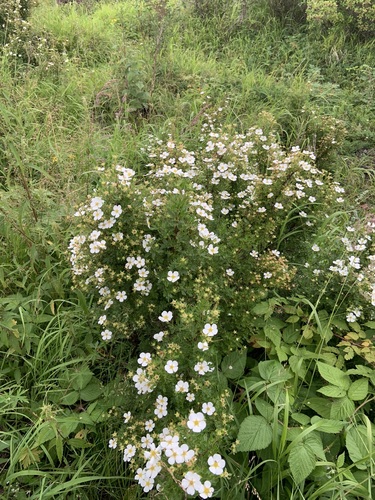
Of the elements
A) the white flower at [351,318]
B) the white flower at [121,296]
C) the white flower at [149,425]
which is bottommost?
the white flower at [351,318]

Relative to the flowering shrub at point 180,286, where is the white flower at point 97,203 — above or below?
above

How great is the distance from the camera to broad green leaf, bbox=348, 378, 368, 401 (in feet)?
5.15

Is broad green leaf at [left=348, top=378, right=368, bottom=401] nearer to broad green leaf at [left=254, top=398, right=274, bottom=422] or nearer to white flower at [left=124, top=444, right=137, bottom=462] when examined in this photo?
broad green leaf at [left=254, top=398, right=274, bottom=422]

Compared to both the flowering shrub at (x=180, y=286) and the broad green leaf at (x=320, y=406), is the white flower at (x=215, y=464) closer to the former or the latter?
the flowering shrub at (x=180, y=286)

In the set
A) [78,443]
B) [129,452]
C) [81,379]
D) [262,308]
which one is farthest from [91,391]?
[262,308]

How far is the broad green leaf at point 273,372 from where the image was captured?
5.37 ft

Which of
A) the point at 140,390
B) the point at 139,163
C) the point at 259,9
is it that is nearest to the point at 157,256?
the point at 140,390

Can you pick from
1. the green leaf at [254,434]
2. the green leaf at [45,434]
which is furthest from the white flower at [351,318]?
the green leaf at [45,434]

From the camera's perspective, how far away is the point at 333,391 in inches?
62.0

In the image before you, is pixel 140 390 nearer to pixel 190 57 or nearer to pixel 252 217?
pixel 252 217

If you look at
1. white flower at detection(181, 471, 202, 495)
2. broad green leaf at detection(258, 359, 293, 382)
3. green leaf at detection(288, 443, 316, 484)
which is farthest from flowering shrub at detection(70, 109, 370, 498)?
green leaf at detection(288, 443, 316, 484)

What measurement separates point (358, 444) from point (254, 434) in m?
0.38

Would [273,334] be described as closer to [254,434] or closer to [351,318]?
[351,318]

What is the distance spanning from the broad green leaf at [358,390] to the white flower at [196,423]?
72 centimetres
